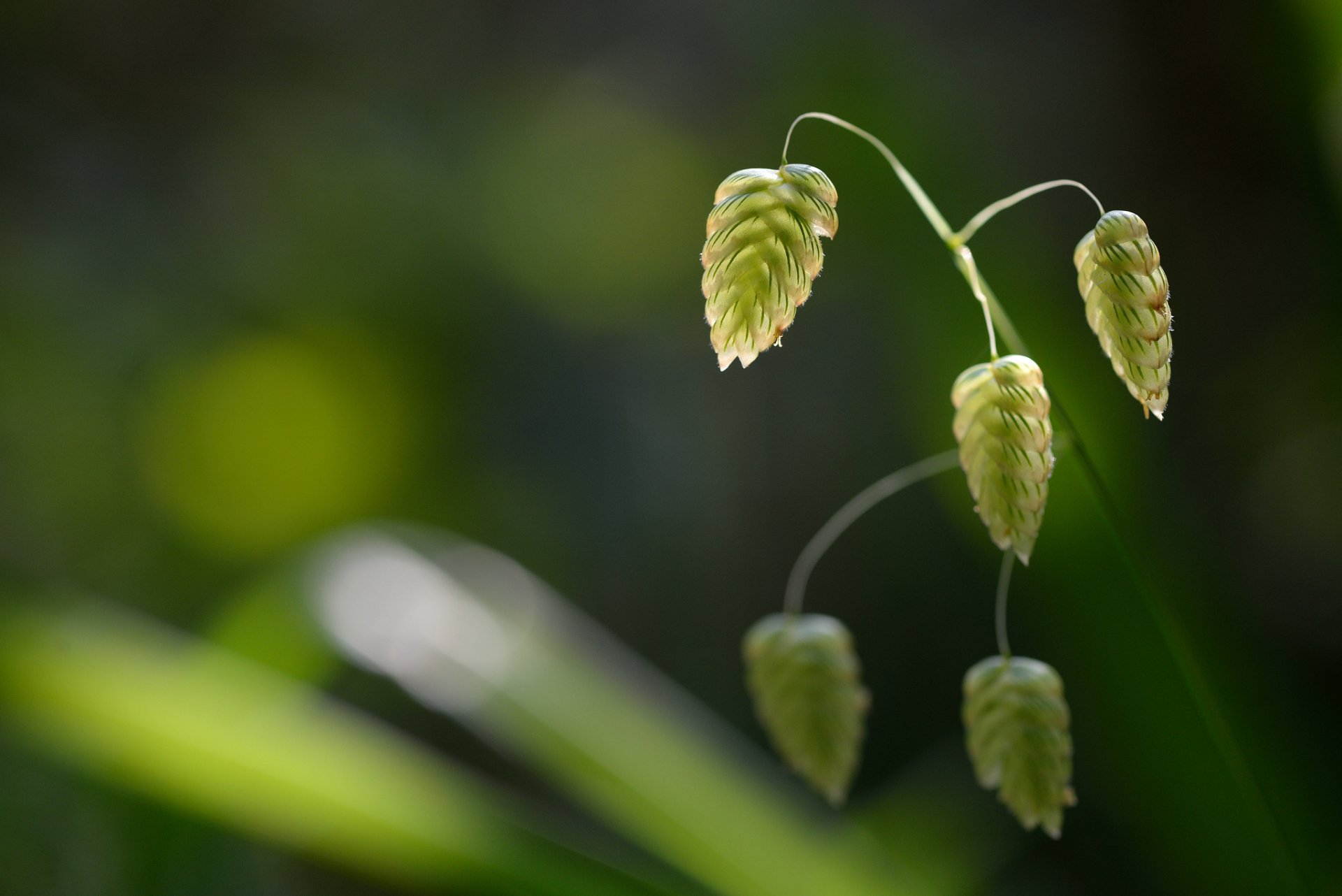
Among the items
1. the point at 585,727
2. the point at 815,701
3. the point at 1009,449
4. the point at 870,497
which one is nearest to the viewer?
the point at 1009,449

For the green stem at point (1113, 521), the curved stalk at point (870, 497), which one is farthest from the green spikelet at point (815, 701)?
the green stem at point (1113, 521)

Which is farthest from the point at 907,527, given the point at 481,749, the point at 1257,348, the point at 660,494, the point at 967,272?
the point at 967,272

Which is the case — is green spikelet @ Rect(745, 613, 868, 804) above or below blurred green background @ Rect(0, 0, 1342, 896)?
below

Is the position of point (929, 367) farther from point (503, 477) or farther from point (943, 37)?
point (503, 477)

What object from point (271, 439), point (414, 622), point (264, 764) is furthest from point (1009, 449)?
point (271, 439)

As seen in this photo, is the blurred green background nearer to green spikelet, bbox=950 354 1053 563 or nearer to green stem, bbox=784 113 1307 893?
green stem, bbox=784 113 1307 893

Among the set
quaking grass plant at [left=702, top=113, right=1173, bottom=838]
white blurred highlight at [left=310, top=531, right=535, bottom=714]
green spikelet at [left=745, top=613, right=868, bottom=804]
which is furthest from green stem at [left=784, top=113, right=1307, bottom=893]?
white blurred highlight at [left=310, top=531, right=535, bottom=714]

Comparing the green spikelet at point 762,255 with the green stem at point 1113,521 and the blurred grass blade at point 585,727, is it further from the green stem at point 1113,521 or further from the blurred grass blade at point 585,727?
the blurred grass blade at point 585,727

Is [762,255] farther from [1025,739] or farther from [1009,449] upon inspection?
[1025,739]
